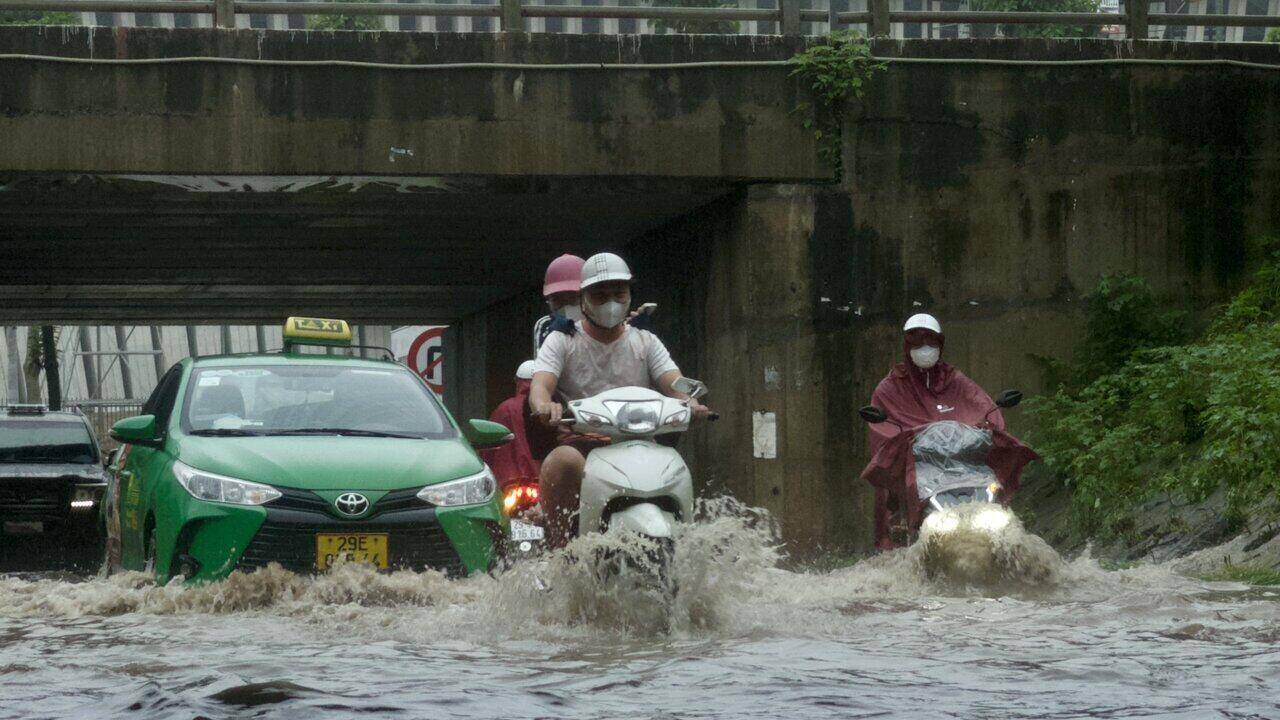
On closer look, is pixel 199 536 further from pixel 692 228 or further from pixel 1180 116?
pixel 1180 116

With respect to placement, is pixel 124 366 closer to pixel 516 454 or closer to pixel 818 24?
pixel 818 24

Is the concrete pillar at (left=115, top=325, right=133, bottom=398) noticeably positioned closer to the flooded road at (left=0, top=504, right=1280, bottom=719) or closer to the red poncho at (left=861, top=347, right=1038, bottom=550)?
the red poncho at (left=861, top=347, right=1038, bottom=550)

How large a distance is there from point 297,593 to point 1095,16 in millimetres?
9643

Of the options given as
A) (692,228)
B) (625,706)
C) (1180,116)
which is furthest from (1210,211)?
(625,706)

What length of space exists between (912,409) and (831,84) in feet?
14.0

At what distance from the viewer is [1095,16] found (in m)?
15.6

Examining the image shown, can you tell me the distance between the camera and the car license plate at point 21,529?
15391mm

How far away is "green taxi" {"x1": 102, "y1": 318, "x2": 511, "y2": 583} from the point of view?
29.3 feet

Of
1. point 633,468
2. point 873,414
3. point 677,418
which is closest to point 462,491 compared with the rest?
point 677,418

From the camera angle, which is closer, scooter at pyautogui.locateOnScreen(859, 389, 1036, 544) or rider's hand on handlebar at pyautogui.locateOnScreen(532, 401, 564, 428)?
rider's hand on handlebar at pyautogui.locateOnScreen(532, 401, 564, 428)

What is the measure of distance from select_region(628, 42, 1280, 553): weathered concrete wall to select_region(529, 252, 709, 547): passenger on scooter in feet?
21.3

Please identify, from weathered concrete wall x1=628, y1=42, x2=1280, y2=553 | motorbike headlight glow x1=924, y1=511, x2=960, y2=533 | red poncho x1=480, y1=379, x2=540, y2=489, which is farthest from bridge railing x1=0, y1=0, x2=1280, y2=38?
motorbike headlight glow x1=924, y1=511, x2=960, y2=533

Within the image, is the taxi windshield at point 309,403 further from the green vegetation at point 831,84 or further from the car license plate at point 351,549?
the green vegetation at point 831,84

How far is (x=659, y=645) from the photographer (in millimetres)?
7211
